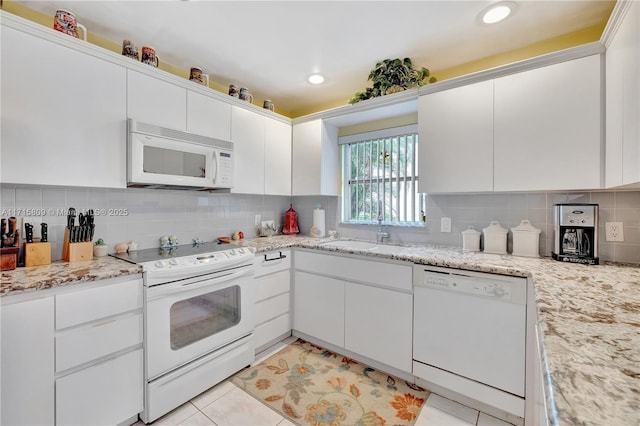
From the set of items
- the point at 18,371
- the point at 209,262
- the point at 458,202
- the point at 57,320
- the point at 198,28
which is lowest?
the point at 18,371

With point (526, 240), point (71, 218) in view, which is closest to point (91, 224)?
point (71, 218)

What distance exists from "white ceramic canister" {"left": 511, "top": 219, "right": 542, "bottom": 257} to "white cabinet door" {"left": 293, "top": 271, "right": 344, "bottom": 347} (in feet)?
4.26

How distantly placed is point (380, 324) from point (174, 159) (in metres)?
1.92

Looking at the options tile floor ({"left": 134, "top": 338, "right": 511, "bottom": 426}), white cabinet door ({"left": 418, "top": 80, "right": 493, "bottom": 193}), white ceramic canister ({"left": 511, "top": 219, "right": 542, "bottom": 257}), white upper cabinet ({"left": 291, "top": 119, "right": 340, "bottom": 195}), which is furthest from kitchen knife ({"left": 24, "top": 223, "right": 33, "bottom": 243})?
white ceramic canister ({"left": 511, "top": 219, "right": 542, "bottom": 257})

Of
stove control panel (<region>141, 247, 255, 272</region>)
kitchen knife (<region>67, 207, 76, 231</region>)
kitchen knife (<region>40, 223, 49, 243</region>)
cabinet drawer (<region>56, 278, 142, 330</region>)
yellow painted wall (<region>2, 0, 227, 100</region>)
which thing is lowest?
cabinet drawer (<region>56, 278, 142, 330</region>)

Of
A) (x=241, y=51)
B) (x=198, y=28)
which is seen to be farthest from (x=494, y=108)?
(x=198, y=28)

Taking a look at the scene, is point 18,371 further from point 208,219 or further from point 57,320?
point 208,219

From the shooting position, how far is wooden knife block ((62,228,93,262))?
1.69 meters

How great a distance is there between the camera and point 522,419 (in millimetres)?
1583

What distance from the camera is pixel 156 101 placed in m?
1.95

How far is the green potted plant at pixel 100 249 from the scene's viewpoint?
1.85m

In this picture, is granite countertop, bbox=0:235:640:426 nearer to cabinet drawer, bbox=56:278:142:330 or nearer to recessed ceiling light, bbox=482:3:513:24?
cabinet drawer, bbox=56:278:142:330

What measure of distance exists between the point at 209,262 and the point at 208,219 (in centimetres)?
86

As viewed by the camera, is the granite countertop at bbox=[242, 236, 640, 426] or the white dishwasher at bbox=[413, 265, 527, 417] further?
the white dishwasher at bbox=[413, 265, 527, 417]
